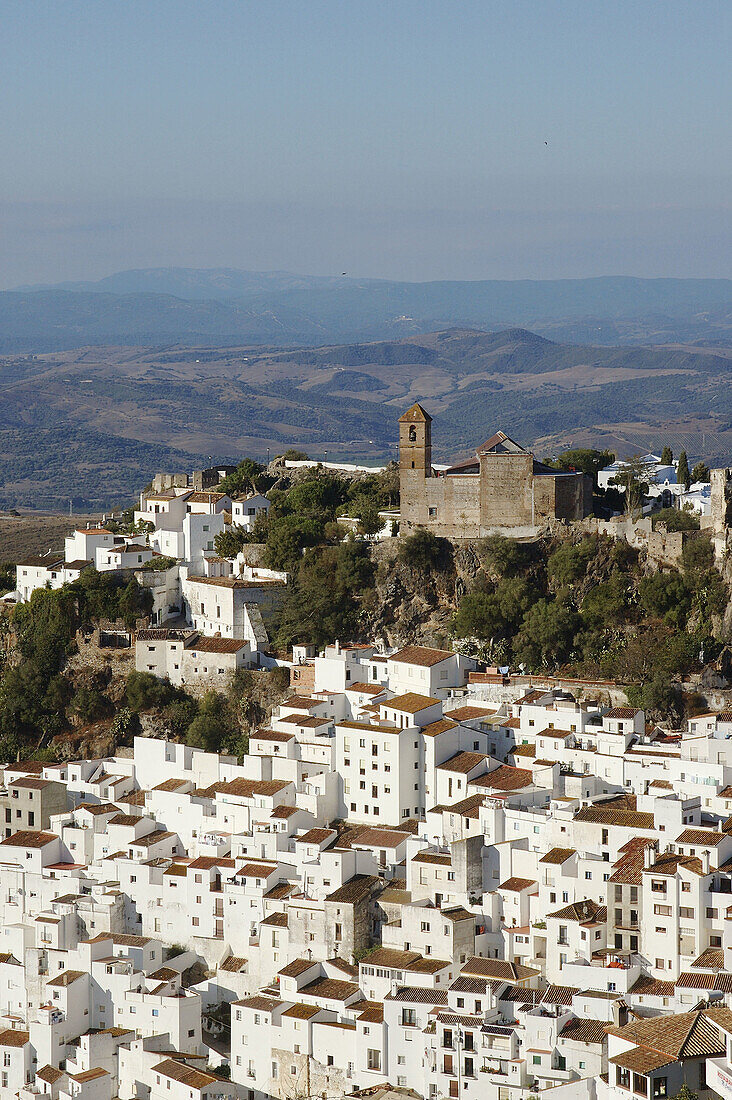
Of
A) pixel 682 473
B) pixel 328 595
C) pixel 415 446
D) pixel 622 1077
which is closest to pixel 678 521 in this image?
pixel 415 446

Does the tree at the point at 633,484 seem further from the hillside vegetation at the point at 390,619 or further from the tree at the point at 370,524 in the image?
the tree at the point at 370,524

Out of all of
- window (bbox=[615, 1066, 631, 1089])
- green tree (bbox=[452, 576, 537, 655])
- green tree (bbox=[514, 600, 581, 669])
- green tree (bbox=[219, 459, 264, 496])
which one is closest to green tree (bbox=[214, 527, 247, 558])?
green tree (bbox=[219, 459, 264, 496])

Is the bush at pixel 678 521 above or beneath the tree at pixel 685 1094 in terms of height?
above

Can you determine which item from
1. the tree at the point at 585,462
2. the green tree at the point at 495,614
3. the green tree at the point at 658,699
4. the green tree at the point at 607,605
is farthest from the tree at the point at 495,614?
the tree at the point at 585,462

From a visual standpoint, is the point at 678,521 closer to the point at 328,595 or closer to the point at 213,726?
the point at 328,595

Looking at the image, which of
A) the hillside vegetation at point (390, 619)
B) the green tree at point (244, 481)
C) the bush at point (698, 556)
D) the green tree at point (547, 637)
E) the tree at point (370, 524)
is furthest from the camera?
the green tree at point (244, 481)

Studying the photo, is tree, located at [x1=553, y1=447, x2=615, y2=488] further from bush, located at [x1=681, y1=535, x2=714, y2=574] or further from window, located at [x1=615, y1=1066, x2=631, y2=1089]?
window, located at [x1=615, y1=1066, x2=631, y2=1089]

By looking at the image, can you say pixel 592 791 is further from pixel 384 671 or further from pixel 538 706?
pixel 384 671
